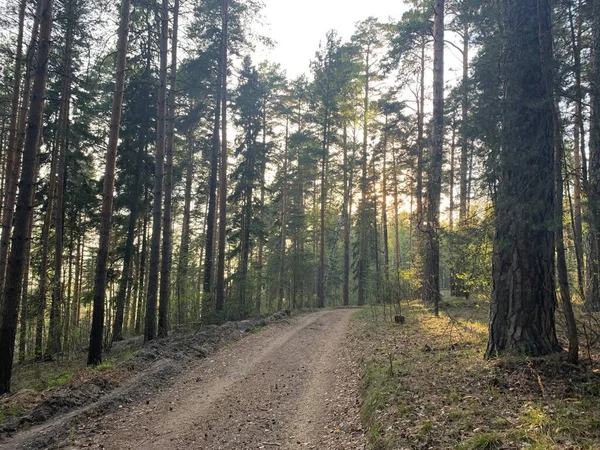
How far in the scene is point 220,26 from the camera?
59.3 feet

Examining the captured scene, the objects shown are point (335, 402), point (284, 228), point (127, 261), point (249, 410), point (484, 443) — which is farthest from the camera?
point (284, 228)

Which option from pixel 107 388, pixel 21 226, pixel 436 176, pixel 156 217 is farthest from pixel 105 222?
pixel 436 176

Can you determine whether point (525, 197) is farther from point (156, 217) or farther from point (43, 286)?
point (43, 286)

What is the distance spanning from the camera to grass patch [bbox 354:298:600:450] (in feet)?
12.0

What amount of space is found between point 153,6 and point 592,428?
13.9m

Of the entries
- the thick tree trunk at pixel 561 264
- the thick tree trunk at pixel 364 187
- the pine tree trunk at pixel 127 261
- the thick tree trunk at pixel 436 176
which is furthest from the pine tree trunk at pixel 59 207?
the thick tree trunk at pixel 364 187

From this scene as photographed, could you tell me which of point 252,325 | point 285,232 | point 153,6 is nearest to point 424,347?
point 252,325

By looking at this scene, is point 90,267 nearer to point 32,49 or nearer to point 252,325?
point 252,325

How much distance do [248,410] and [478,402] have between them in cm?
371

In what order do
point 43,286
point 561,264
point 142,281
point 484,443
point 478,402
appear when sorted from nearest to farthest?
point 484,443, point 478,402, point 561,264, point 43,286, point 142,281

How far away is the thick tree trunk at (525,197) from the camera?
226 inches

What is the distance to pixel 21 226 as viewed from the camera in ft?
26.2

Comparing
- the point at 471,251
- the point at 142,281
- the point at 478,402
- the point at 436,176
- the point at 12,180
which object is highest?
the point at 436,176

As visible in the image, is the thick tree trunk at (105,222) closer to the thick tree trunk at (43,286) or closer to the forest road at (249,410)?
the forest road at (249,410)
